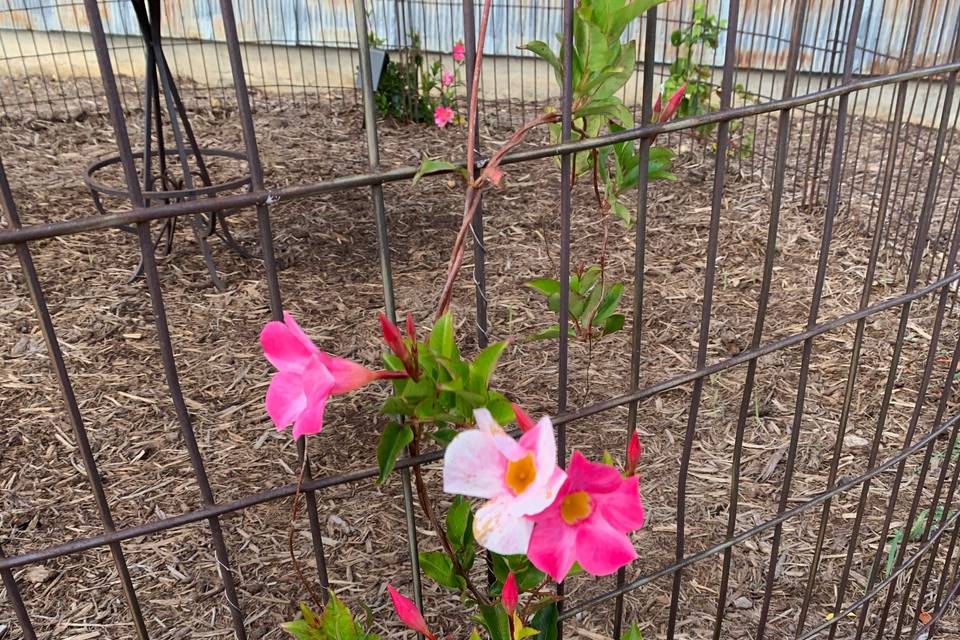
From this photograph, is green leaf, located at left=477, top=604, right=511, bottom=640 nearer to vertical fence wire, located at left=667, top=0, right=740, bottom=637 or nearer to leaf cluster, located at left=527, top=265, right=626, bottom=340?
vertical fence wire, located at left=667, top=0, right=740, bottom=637

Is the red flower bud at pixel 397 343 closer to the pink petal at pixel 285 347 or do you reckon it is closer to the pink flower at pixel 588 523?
the pink petal at pixel 285 347

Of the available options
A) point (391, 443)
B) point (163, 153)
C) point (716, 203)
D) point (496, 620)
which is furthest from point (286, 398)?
point (163, 153)

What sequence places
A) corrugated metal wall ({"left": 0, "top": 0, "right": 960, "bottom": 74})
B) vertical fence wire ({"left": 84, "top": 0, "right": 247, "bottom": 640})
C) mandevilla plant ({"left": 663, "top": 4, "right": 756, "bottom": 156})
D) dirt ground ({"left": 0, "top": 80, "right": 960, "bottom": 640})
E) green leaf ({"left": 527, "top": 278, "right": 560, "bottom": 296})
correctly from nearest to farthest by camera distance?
vertical fence wire ({"left": 84, "top": 0, "right": 247, "bottom": 640}) < green leaf ({"left": 527, "top": 278, "right": 560, "bottom": 296}) < dirt ground ({"left": 0, "top": 80, "right": 960, "bottom": 640}) < mandevilla plant ({"left": 663, "top": 4, "right": 756, "bottom": 156}) < corrugated metal wall ({"left": 0, "top": 0, "right": 960, "bottom": 74})

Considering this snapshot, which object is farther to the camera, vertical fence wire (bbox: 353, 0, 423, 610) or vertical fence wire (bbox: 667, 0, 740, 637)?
vertical fence wire (bbox: 667, 0, 740, 637)

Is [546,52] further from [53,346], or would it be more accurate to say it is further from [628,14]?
[53,346]

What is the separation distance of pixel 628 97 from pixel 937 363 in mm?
2695

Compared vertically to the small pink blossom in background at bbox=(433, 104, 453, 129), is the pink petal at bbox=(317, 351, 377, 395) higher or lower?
higher

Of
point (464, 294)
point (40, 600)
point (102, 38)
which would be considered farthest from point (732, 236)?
point (102, 38)

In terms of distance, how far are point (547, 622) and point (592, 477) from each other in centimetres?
37

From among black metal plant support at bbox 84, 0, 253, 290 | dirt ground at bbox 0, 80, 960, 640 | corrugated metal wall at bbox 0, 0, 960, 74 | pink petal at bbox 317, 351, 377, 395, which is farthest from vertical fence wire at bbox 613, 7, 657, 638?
corrugated metal wall at bbox 0, 0, 960, 74

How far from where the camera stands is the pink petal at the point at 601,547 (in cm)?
68

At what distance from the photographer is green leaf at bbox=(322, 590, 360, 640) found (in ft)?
2.65

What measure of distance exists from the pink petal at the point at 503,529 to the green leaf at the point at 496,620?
11.1 inches

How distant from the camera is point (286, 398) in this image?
2.13ft
